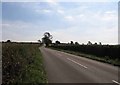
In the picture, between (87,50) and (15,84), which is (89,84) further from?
(87,50)

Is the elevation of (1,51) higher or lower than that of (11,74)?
higher

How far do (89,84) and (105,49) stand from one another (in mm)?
28680

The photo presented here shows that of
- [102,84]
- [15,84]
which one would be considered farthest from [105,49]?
[15,84]

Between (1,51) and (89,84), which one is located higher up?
(1,51)

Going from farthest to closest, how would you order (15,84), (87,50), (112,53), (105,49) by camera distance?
1. (87,50)
2. (105,49)
3. (112,53)
4. (15,84)

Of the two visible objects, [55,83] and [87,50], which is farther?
[87,50]

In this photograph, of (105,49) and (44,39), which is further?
(44,39)

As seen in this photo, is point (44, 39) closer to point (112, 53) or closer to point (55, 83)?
point (112, 53)

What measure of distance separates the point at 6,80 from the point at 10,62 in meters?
1.22

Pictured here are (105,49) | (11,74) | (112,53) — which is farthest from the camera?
(105,49)

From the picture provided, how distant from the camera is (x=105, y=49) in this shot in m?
41.2

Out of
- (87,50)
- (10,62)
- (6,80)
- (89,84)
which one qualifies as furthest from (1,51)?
(87,50)

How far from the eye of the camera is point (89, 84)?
1313cm

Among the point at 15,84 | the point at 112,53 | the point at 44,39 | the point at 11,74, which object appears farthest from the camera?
the point at 44,39
